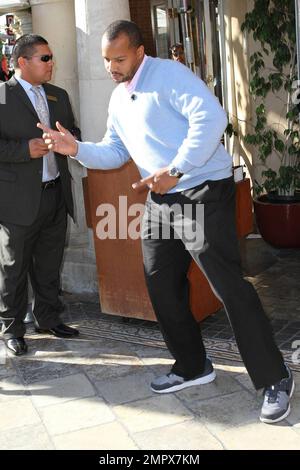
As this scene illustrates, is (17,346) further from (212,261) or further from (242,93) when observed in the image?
(242,93)

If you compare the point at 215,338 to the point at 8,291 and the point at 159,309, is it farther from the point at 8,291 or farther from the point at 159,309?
the point at 8,291

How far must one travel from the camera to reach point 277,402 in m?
3.47

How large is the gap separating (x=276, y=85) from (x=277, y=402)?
376cm

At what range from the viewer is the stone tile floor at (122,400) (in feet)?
11.1

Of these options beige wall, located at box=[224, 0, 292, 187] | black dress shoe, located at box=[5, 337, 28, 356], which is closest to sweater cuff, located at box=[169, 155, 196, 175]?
black dress shoe, located at box=[5, 337, 28, 356]

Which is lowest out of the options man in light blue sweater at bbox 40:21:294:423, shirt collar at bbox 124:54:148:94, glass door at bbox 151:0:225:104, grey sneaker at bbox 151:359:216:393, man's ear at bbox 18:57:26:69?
grey sneaker at bbox 151:359:216:393

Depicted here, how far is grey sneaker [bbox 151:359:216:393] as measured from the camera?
3.87m

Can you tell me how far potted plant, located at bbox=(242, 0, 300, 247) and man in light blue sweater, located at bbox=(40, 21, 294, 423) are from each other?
124 inches

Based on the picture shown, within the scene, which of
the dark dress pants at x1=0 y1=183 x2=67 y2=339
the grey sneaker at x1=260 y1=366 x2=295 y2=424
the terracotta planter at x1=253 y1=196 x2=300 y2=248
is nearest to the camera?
the grey sneaker at x1=260 y1=366 x2=295 y2=424

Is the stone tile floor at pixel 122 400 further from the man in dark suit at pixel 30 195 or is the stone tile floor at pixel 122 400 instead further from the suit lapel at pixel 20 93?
the suit lapel at pixel 20 93

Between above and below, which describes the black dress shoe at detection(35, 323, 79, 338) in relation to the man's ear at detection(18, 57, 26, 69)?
below

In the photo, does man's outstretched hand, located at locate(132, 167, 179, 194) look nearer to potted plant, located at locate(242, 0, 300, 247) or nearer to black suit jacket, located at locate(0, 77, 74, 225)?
black suit jacket, located at locate(0, 77, 74, 225)

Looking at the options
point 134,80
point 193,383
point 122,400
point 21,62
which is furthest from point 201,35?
point 122,400

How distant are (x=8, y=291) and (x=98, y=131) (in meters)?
1.40
